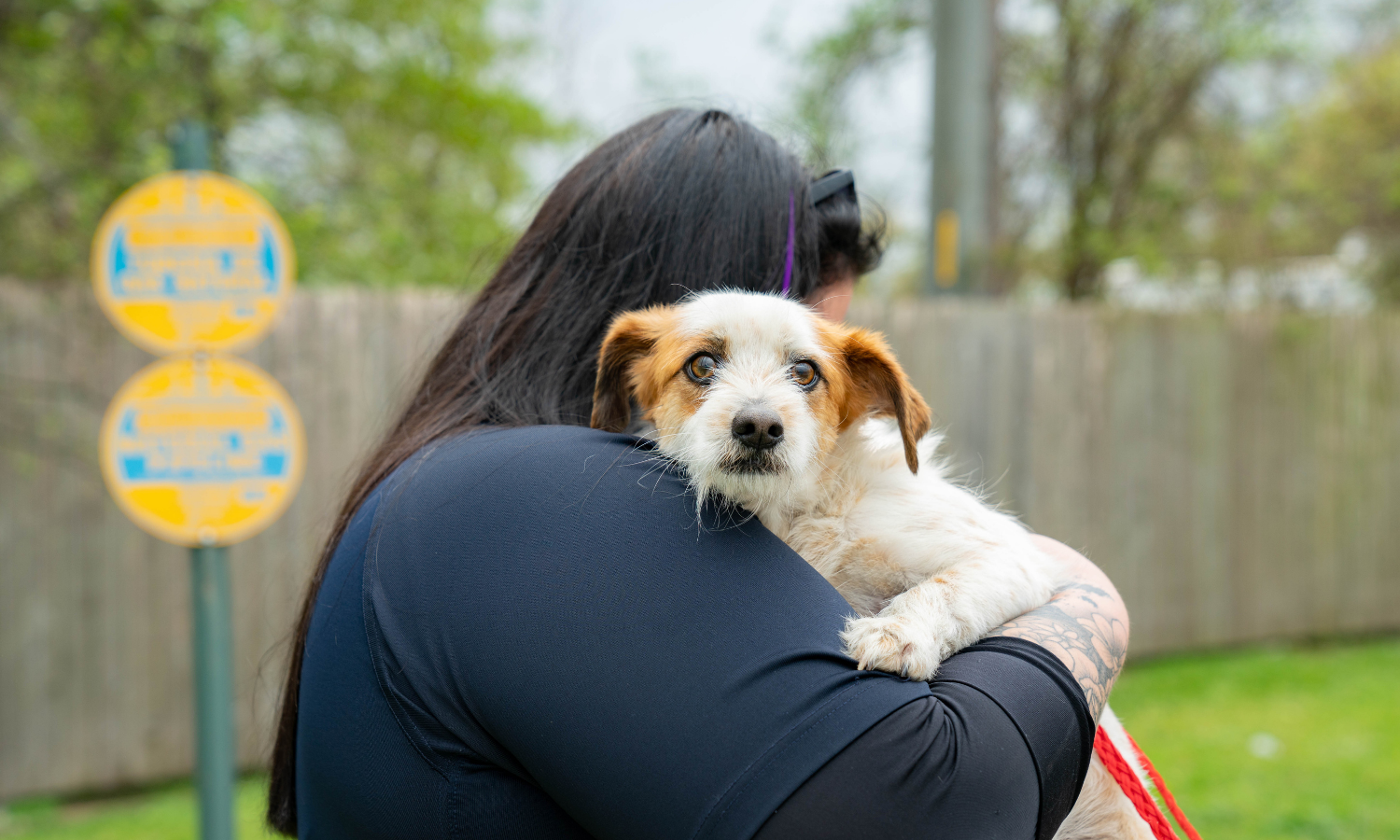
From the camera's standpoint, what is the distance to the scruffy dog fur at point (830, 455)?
1.77 metres

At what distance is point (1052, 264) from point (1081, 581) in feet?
31.0

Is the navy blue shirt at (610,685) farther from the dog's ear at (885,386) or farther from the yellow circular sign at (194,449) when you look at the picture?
the yellow circular sign at (194,449)

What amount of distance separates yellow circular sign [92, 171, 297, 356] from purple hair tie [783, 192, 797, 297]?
8.09ft

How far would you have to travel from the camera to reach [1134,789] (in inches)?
73.2

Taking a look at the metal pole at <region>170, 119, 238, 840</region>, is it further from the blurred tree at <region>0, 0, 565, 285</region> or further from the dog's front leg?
the dog's front leg

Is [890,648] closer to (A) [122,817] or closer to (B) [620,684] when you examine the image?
(B) [620,684]

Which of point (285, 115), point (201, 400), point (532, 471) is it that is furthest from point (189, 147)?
point (285, 115)

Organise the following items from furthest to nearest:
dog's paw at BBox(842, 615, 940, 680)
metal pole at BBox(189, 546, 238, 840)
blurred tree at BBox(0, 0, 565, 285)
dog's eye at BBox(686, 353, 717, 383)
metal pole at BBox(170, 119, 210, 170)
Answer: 1. blurred tree at BBox(0, 0, 565, 285)
2. metal pole at BBox(170, 119, 210, 170)
3. metal pole at BBox(189, 546, 238, 840)
4. dog's eye at BBox(686, 353, 717, 383)
5. dog's paw at BBox(842, 615, 940, 680)

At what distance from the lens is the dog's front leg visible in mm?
1476

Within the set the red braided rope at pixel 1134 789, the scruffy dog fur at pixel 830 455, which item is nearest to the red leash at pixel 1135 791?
the red braided rope at pixel 1134 789

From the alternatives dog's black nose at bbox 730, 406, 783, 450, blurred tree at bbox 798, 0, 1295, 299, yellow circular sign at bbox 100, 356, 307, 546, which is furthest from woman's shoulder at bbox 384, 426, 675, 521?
blurred tree at bbox 798, 0, 1295, 299

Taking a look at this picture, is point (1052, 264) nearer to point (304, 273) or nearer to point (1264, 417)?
point (1264, 417)

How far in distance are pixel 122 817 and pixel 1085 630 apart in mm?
5755

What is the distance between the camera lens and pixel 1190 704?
7168mm
